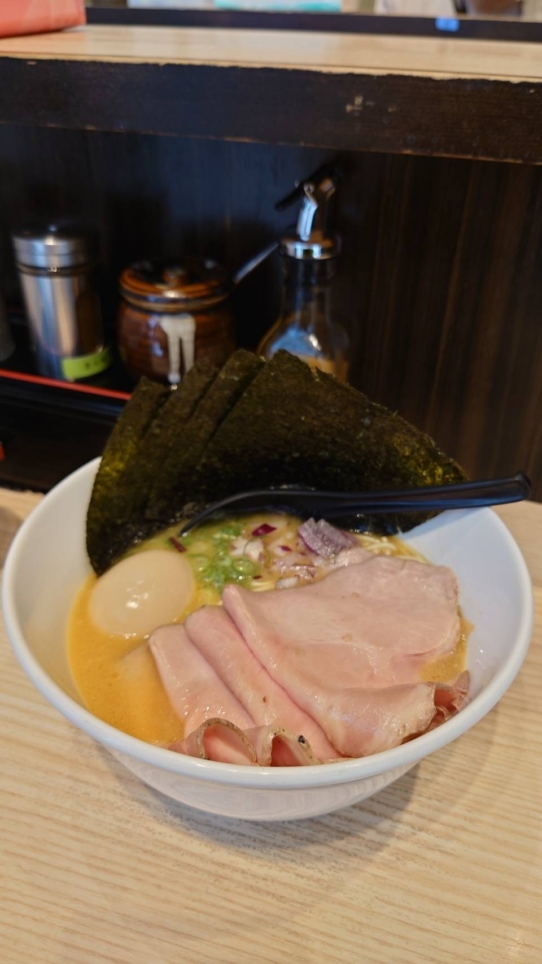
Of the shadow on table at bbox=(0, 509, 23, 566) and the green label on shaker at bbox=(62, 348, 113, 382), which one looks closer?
the shadow on table at bbox=(0, 509, 23, 566)

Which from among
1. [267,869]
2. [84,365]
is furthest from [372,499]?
[84,365]

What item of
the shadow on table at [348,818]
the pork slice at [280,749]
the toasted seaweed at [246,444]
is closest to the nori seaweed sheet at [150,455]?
the toasted seaweed at [246,444]

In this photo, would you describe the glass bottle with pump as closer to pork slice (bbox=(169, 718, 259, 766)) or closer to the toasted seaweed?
the toasted seaweed

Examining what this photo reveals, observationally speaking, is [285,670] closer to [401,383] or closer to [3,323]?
[401,383]

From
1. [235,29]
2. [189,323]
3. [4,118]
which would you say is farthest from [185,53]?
[235,29]

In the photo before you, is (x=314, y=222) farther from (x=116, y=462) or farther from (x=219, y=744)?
(x=219, y=744)

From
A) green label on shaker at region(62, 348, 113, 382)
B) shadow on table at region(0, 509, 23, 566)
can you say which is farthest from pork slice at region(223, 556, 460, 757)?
green label on shaker at region(62, 348, 113, 382)
